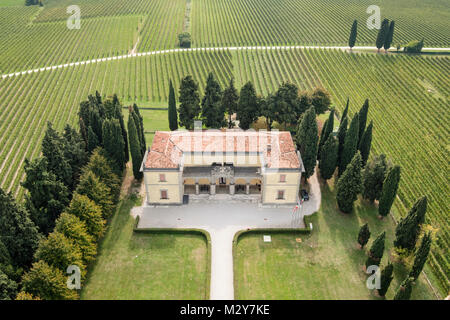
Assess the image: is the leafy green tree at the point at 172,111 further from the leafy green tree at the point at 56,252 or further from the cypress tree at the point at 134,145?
the leafy green tree at the point at 56,252

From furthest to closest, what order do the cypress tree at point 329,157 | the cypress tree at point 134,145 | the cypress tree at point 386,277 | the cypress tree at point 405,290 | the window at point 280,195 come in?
the cypress tree at point 329,157
the cypress tree at point 134,145
the window at point 280,195
the cypress tree at point 386,277
the cypress tree at point 405,290

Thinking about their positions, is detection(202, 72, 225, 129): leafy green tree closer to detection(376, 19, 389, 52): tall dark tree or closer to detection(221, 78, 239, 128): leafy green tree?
detection(221, 78, 239, 128): leafy green tree

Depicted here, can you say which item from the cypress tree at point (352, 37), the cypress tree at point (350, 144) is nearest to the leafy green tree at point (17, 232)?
the cypress tree at point (350, 144)

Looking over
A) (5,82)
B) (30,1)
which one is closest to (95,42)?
(5,82)

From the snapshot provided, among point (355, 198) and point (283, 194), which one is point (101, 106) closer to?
point (283, 194)

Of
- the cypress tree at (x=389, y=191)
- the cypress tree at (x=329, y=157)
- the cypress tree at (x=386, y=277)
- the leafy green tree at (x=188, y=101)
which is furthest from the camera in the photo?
the leafy green tree at (x=188, y=101)

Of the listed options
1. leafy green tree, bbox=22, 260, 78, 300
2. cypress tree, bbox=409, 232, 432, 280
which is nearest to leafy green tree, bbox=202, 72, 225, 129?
leafy green tree, bbox=22, 260, 78, 300

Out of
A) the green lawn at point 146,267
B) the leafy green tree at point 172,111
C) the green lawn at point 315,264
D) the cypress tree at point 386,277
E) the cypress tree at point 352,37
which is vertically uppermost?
the cypress tree at point 352,37

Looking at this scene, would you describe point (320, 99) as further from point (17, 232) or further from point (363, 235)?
point (17, 232)
